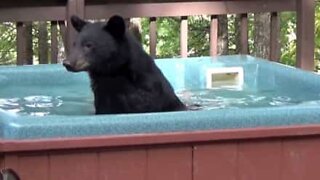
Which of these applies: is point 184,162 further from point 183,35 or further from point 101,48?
point 183,35

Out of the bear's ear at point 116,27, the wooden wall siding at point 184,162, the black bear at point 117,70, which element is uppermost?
the bear's ear at point 116,27

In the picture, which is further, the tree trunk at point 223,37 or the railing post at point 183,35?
the tree trunk at point 223,37

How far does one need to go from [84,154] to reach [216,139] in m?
0.50

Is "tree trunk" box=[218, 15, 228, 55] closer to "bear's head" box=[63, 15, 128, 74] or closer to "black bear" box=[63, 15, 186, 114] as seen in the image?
"black bear" box=[63, 15, 186, 114]

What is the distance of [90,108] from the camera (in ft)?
14.2

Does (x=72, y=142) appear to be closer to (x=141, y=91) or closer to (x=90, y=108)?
(x=141, y=91)

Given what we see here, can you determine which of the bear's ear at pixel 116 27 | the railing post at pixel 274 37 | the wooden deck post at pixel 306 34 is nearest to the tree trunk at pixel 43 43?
the railing post at pixel 274 37

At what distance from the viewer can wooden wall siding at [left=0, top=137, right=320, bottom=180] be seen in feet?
9.18

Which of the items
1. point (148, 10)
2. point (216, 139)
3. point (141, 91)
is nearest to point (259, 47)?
point (148, 10)

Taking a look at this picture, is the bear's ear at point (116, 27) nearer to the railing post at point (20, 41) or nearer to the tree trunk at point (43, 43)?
the railing post at point (20, 41)

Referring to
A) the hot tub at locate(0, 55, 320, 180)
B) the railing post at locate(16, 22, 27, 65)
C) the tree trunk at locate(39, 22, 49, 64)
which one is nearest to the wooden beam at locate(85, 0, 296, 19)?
the railing post at locate(16, 22, 27, 65)

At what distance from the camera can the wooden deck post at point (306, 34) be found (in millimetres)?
5656

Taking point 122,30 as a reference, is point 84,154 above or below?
below

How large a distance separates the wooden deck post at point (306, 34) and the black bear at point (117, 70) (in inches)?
85.5
